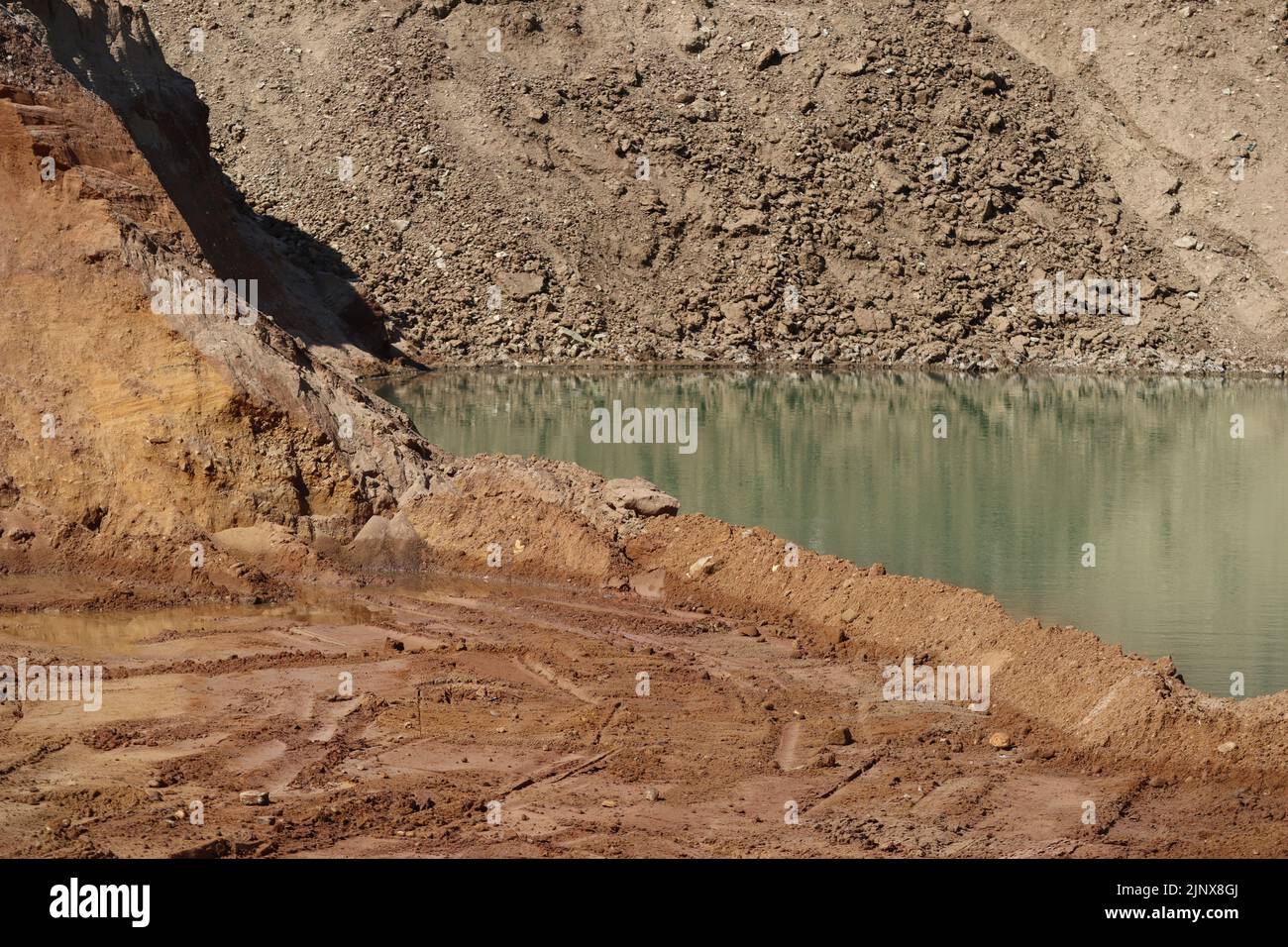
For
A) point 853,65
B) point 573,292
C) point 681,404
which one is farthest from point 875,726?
point 853,65

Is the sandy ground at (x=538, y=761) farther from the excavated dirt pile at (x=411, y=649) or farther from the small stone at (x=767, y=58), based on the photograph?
the small stone at (x=767, y=58)

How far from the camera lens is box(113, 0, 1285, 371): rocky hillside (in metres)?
48.2

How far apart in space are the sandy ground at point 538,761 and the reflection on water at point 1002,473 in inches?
141

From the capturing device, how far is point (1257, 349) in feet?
162

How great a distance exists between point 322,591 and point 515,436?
514 inches

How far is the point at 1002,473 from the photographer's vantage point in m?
26.4

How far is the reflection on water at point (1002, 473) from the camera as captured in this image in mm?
16750

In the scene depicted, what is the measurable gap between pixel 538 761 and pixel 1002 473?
1746 cm

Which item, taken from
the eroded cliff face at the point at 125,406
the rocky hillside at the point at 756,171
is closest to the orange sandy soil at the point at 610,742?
the eroded cliff face at the point at 125,406

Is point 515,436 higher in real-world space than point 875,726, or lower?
higher

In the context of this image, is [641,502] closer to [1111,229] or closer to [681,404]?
[681,404]

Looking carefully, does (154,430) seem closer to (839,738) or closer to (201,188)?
(839,738)
